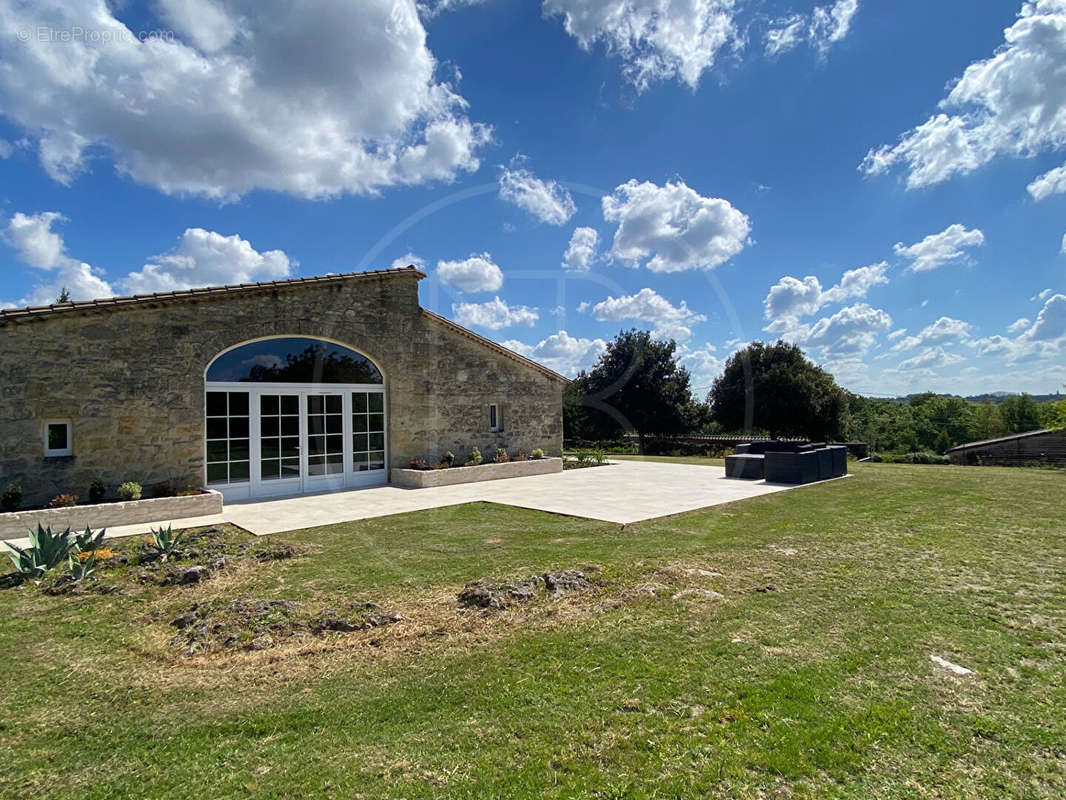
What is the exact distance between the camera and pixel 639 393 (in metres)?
31.5

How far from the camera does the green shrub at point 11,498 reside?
8289 mm

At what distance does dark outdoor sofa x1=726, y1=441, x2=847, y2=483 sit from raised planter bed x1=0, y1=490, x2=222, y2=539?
12.4 m

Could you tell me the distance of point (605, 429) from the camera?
32.2 m

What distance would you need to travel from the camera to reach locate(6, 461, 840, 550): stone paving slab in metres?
8.98

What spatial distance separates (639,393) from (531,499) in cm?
2165

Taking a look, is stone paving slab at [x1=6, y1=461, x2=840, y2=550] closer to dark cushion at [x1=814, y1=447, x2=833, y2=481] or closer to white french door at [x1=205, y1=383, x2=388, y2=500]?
white french door at [x1=205, y1=383, x2=388, y2=500]

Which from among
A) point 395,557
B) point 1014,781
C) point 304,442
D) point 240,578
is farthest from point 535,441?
point 1014,781

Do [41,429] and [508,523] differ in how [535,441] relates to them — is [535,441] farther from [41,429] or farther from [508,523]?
[41,429]

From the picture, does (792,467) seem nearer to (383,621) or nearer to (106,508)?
(383,621)

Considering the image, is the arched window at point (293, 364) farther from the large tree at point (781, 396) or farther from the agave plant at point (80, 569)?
the large tree at point (781, 396)

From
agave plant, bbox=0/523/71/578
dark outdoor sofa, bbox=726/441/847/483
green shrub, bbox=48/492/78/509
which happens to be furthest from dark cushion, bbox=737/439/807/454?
green shrub, bbox=48/492/78/509

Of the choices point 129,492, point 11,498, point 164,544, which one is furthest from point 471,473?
point 11,498

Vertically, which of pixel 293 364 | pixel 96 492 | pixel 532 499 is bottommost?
pixel 532 499

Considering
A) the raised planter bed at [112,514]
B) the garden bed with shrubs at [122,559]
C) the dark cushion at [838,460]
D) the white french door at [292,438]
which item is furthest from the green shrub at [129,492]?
the dark cushion at [838,460]
